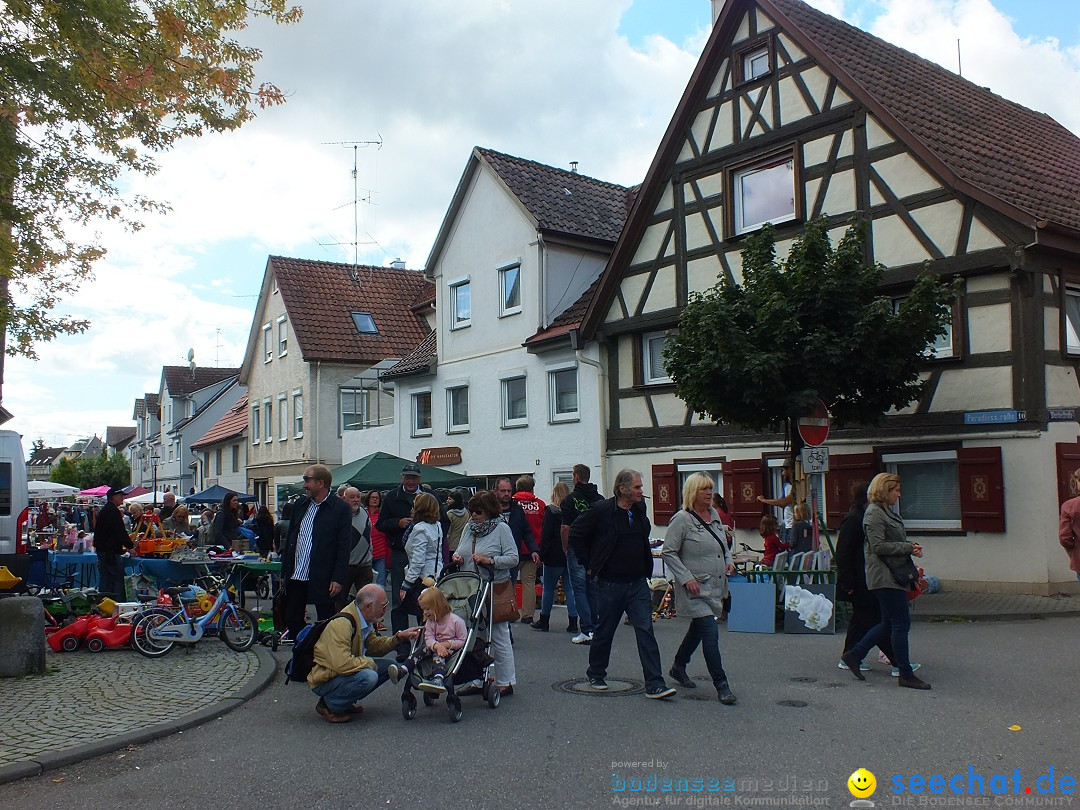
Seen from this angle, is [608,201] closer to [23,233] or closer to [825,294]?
[825,294]

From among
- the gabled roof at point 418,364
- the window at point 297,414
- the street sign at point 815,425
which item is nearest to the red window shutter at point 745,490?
the street sign at point 815,425

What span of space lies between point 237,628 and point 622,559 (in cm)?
518

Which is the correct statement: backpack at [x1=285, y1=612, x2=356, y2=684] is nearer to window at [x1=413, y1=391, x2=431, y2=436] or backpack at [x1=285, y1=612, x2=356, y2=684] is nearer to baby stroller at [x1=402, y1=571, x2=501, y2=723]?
baby stroller at [x1=402, y1=571, x2=501, y2=723]

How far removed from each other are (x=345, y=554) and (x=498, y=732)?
243 centimetres

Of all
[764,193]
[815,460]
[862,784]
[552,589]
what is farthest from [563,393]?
[862,784]

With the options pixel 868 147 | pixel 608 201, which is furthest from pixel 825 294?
pixel 608 201

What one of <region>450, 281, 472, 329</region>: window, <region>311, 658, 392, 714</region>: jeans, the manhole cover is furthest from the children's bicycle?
<region>450, 281, 472, 329</region>: window

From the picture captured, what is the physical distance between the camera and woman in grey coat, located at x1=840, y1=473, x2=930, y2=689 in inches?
332

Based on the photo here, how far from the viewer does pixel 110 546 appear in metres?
13.5

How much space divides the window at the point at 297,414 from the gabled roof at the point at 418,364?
7620 mm

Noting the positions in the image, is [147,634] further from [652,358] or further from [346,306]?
[346,306]

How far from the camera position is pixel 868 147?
17062 millimetres

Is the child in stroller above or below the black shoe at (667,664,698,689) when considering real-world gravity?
above

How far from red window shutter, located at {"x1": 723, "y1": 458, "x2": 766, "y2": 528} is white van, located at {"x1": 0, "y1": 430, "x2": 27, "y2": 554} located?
11.7 meters
